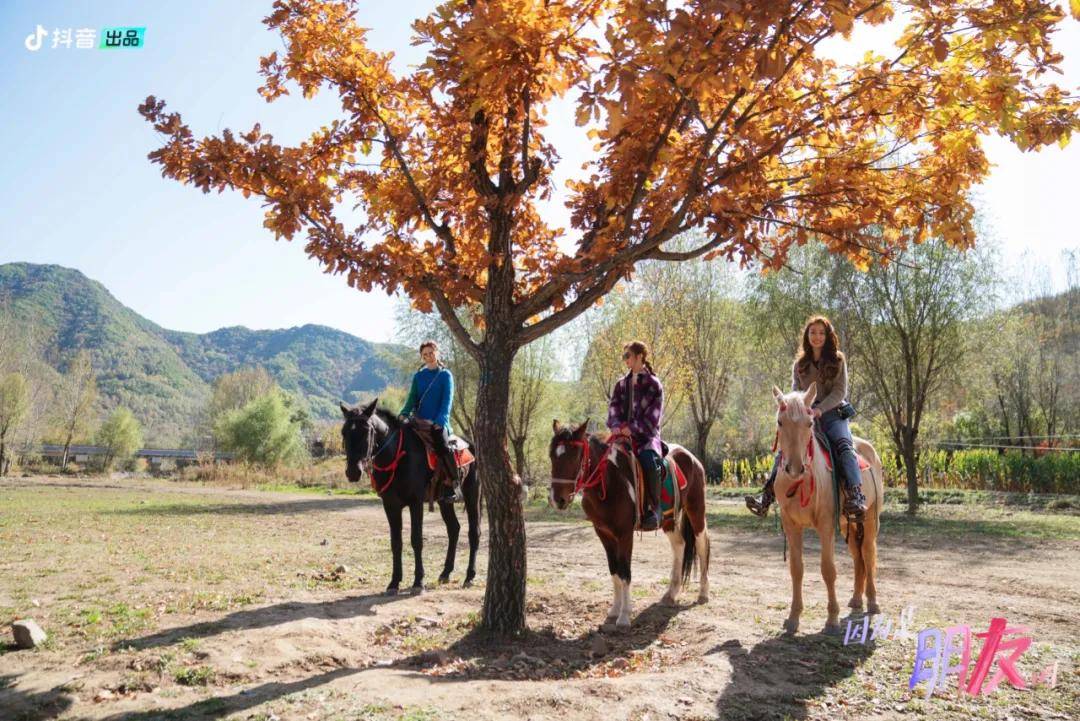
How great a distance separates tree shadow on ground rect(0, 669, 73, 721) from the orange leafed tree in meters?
3.29

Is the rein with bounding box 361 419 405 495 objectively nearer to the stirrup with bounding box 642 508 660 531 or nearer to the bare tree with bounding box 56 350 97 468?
the stirrup with bounding box 642 508 660 531

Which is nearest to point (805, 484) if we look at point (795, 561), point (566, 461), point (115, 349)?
point (795, 561)

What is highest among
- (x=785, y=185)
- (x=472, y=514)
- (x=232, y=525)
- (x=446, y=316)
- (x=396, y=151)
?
(x=396, y=151)

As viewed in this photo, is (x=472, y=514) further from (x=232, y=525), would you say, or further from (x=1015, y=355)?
(x=1015, y=355)

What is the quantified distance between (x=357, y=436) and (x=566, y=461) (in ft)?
8.94

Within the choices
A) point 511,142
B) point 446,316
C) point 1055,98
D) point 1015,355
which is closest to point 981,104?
point 1055,98

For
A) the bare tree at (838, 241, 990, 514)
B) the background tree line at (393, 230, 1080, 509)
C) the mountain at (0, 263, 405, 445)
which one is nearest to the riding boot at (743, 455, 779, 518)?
the background tree line at (393, 230, 1080, 509)

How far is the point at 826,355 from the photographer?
674 cm

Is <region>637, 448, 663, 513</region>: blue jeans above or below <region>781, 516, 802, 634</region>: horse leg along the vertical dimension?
above

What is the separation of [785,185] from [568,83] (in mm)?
2119

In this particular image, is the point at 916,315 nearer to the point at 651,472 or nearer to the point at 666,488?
the point at 666,488

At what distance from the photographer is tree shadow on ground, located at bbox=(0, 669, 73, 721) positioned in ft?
13.6

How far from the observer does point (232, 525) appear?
53.0 feet

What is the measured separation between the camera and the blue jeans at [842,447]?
630cm
